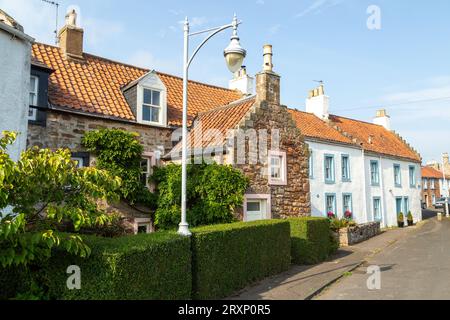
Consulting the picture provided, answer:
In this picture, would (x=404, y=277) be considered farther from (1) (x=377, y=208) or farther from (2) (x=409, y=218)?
(2) (x=409, y=218)

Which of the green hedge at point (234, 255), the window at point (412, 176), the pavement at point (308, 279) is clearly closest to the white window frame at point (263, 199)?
the green hedge at point (234, 255)

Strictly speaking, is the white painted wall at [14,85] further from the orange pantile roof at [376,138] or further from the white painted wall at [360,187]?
the orange pantile roof at [376,138]

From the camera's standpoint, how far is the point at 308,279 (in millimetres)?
11531

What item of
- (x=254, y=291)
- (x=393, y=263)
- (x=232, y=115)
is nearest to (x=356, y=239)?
(x=393, y=263)

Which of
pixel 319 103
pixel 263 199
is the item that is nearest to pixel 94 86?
pixel 263 199

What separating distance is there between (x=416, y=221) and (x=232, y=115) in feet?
83.8

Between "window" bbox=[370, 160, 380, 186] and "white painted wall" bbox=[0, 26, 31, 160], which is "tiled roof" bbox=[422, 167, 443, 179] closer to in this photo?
"window" bbox=[370, 160, 380, 186]

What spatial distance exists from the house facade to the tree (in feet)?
14.6

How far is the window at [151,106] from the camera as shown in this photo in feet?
50.3

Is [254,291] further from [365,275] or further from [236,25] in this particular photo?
[236,25]

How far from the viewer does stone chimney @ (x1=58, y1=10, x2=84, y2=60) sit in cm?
1538

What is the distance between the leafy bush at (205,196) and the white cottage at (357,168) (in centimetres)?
1133

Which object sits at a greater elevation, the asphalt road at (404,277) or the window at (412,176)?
the window at (412,176)

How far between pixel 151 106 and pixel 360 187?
17.5 meters
